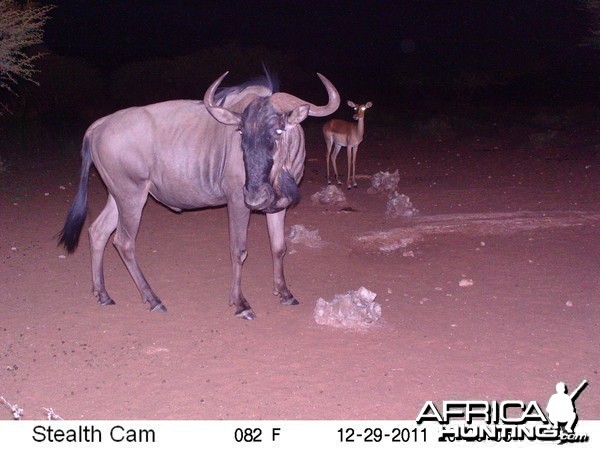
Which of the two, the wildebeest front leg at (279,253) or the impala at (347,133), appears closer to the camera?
the wildebeest front leg at (279,253)

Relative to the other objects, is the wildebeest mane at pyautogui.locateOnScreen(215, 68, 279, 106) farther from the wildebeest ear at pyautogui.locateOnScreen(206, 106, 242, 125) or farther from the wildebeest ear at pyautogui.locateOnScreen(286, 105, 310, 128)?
the wildebeest ear at pyautogui.locateOnScreen(286, 105, 310, 128)

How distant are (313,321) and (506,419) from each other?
6.89 ft

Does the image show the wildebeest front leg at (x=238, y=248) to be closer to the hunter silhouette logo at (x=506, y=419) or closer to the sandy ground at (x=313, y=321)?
the sandy ground at (x=313, y=321)

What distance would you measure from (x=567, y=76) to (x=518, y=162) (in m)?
22.4

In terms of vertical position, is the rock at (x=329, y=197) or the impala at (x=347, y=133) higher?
the impala at (x=347, y=133)

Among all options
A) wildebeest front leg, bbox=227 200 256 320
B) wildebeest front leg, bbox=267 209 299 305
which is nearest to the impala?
wildebeest front leg, bbox=267 209 299 305

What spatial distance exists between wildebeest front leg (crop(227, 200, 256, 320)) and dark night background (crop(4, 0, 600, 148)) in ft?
45.3

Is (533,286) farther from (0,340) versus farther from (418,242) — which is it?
(0,340)

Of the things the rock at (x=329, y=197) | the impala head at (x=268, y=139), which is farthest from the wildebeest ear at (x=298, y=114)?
the rock at (x=329, y=197)

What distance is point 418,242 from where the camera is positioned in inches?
319

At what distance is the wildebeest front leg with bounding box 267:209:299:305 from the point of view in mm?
6156

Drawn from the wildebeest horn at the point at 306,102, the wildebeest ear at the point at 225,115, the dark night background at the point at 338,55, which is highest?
the wildebeest horn at the point at 306,102

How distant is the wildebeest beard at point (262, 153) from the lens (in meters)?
5.33

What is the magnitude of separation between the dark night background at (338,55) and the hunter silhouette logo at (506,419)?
15.5 meters
